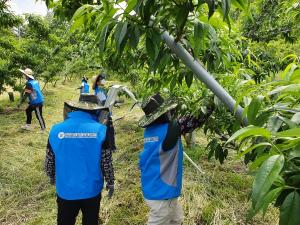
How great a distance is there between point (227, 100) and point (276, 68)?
3.04 meters

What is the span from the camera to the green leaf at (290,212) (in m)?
0.78

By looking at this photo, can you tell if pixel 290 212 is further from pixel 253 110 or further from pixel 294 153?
pixel 253 110

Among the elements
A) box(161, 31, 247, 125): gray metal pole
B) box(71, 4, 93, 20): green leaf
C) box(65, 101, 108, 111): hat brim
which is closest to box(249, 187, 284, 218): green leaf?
box(161, 31, 247, 125): gray metal pole

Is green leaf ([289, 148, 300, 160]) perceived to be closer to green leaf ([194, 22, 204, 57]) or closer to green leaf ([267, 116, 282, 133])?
green leaf ([267, 116, 282, 133])

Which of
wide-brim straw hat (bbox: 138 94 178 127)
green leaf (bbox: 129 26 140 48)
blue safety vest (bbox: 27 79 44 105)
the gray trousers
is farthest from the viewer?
blue safety vest (bbox: 27 79 44 105)

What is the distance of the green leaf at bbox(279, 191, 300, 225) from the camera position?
0.78m

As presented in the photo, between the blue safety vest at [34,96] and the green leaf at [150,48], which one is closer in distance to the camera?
the green leaf at [150,48]

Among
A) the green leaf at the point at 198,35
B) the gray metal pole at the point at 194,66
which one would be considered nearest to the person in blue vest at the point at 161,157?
the gray metal pole at the point at 194,66

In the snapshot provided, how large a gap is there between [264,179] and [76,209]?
267 cm

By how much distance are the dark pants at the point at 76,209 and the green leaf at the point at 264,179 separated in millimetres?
2535

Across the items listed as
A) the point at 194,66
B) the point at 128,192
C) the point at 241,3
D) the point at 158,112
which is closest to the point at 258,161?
the point at 241,3

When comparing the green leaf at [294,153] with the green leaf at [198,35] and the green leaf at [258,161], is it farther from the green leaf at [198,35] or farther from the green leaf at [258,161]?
the green leaf at [198,35]

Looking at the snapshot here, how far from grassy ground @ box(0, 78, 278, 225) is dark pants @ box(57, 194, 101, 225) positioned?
0.94m

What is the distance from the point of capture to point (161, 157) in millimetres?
3090
